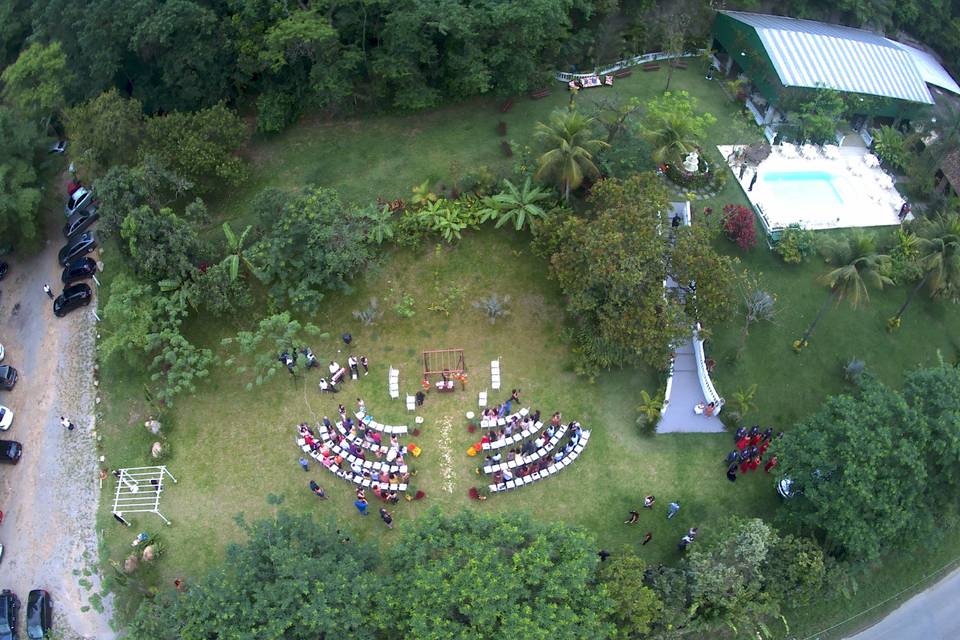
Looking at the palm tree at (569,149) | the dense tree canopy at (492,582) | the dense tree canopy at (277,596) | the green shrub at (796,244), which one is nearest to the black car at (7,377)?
the dense tree canopy at (277,596)

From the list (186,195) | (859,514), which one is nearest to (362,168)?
(186,195)

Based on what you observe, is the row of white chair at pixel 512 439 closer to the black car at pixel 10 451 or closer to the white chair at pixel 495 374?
the white chair at pixel 495 374

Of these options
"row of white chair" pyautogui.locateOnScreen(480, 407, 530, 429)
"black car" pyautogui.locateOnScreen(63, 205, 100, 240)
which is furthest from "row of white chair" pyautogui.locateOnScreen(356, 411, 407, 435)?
"black car" pyautogui.locateOnScreen(63, 205, 100, 240)

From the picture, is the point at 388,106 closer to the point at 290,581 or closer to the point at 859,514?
the point at 290,581

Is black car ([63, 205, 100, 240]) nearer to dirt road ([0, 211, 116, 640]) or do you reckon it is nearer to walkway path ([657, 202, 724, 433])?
dirt road ([0, 211, 116, 640])

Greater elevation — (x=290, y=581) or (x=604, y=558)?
(x=290, y=581)

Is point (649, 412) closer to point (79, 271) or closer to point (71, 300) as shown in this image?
point (71, 300)
